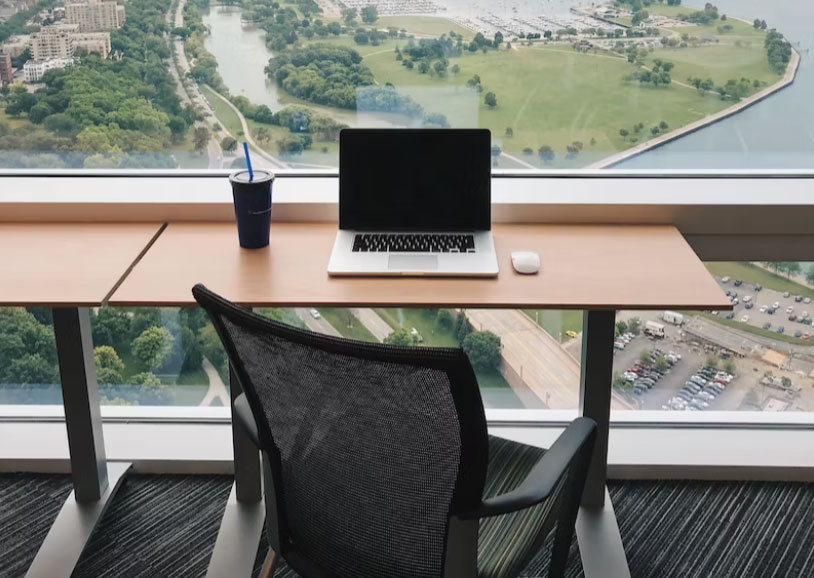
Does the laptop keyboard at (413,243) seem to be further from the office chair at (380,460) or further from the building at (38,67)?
the building at (38,67)

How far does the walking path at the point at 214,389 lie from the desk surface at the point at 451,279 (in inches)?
23.1

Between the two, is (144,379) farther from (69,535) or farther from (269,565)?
(269,565)

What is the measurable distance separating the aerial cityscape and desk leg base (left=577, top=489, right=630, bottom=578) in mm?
473

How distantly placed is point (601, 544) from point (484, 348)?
69cm

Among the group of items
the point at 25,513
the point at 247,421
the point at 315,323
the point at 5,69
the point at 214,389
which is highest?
the point at 5,69

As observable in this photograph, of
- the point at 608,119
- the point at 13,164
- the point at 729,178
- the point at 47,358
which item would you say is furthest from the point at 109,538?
the point at 729,178

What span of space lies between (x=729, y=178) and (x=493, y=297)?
1.12 meters

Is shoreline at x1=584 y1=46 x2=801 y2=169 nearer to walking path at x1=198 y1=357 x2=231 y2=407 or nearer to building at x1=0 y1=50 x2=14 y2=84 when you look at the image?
walking path at x1=198 y1=357 x2=231 y2=407

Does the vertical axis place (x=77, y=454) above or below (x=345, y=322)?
below

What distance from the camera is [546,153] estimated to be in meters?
2.71

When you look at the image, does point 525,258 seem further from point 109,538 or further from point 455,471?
point 109,538

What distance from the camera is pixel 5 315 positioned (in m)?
2.77

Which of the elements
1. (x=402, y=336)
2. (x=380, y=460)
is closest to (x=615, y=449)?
(x=402, y=336)

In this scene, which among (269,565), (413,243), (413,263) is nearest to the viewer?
(269,565)
